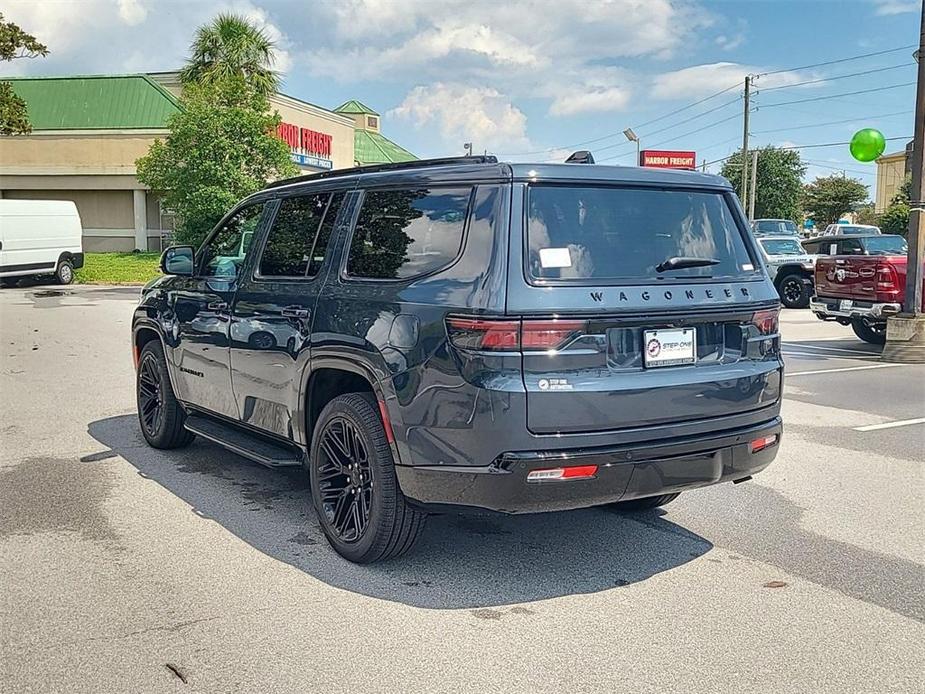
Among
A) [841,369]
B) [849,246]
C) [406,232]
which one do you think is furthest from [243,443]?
[849,246]

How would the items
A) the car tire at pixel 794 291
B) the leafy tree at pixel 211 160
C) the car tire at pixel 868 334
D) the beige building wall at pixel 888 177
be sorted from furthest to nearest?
the beige building wall at pixel 888 177 → the leafy tree at pixel 211 160 → the car tire at pixel 794 291 → the car tire at pixel 868 334

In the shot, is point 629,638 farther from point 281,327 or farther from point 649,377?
point 281,327

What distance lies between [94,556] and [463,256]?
2401mm

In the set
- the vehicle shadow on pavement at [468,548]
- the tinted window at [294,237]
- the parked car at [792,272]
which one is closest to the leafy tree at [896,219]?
the parked car at [792,272]

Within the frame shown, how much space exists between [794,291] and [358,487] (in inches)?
736

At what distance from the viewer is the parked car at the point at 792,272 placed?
2084 cm

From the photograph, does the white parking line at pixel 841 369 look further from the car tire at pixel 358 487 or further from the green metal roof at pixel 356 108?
the green metal roof at pixel 356 108

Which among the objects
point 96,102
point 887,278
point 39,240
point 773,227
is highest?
point 96,102

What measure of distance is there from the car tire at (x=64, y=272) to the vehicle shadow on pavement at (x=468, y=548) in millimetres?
23131

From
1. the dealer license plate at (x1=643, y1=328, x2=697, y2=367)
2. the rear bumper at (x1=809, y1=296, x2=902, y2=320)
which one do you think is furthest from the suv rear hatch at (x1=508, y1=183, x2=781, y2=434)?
the rear bumper at (x1=809, y1=296, x2=902, y2=320)

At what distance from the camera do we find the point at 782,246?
22547 millimetres

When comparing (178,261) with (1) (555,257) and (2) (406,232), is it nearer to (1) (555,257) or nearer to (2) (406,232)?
(2) (406,232)

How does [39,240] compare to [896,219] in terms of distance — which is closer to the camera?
[39,240]

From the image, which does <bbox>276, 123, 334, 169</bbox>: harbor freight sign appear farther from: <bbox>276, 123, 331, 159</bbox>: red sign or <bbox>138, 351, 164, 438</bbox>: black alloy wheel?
<bbox>138, 351, 164, 438</bbox>: black alloy wheel
